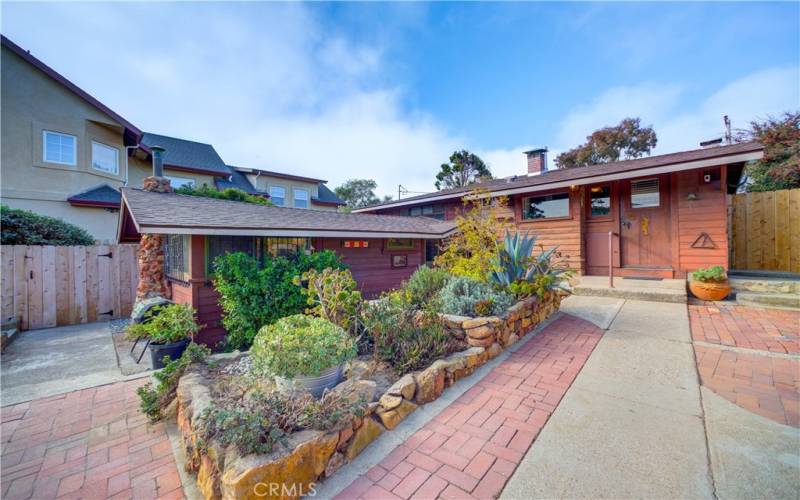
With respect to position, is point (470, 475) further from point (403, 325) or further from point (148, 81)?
point (148, 81)

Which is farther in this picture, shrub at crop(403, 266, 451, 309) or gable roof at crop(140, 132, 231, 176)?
gable roof at crop(140, 132, 231, 176)

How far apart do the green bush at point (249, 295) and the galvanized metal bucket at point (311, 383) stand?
1960 millimetres

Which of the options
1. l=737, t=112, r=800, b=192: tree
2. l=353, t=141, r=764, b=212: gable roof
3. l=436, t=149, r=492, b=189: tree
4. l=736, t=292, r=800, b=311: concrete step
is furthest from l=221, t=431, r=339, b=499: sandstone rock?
l=436, t=149, r=492, b=189: tree

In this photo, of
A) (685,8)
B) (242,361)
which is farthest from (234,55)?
(685,8)

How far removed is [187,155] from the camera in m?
16.0

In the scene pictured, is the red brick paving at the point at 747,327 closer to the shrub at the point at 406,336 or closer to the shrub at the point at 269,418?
the shrub at the point at 406,336

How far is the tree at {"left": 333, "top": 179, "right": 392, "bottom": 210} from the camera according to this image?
3509cm

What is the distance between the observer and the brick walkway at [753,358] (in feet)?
8.45

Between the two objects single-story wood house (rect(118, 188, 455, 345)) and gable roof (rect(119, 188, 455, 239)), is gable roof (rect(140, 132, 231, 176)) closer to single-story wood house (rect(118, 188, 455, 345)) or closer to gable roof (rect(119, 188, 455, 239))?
single-story wood house (rect(118, 188, 455, 345))

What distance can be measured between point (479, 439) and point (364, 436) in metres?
0.82

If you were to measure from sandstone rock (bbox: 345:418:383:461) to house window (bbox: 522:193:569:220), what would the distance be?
26.9 feet

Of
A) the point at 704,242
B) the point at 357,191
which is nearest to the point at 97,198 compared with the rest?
the point at 704,242

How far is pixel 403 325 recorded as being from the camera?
11.6ft

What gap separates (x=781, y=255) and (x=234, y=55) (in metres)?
13.6
